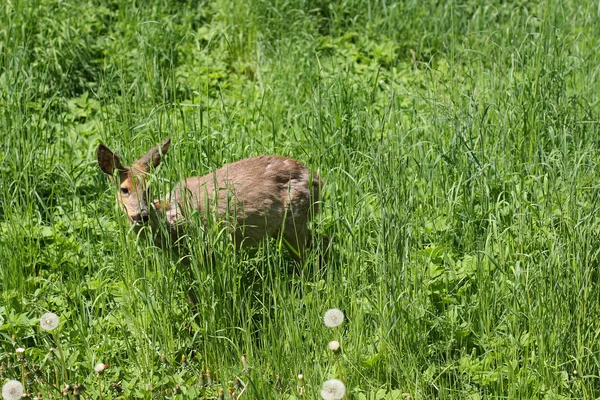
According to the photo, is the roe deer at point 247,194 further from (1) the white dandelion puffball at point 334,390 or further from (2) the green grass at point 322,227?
(1) the white dandelion puffball at point 334,390

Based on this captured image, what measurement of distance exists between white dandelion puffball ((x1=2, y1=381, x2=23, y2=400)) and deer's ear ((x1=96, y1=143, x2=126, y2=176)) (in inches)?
72.5

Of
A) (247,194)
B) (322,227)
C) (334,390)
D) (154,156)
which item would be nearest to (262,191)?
(247,194)

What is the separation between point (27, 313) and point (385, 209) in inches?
78.7

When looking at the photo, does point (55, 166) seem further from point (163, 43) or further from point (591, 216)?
point (591, 216)

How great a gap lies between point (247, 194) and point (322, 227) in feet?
1.64

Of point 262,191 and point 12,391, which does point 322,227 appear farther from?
point 12,391

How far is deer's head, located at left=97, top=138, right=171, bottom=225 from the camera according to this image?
5.21 m

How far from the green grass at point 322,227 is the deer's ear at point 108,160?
207 millimetres

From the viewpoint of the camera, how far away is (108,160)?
5.38 m

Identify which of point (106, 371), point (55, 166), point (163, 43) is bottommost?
point (106, 371)

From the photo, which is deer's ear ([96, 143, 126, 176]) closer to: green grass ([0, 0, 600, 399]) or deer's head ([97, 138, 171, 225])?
deer's head ([97, 138, 171, 225])

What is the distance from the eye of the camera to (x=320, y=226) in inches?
214

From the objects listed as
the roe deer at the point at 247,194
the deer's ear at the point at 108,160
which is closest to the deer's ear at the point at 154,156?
the roe deer at the point at 247,194

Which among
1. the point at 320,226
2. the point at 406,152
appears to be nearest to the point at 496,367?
the point at 320,226
